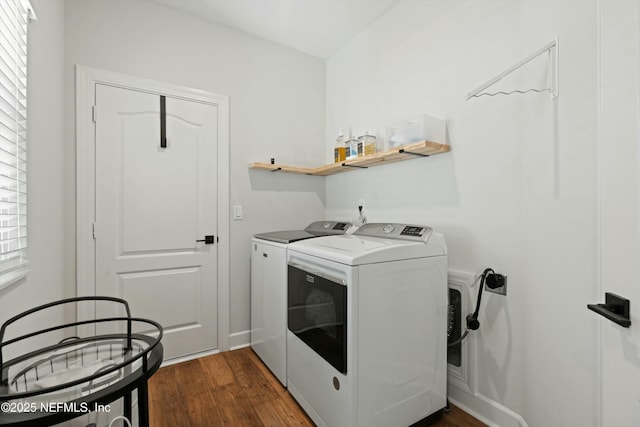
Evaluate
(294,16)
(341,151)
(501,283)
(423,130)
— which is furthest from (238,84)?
(501,283)

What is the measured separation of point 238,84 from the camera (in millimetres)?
2457

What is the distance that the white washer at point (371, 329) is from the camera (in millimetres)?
1259

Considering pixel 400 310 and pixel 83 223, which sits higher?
pixel 83 223

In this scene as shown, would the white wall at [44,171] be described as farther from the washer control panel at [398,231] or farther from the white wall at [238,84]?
the washer control panel at [398,231]

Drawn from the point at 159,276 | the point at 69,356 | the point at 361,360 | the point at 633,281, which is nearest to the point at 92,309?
the point at 159,276

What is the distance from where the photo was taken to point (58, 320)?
5.46ft

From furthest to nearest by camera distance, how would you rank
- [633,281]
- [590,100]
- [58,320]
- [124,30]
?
[124,30], [58,320], [590,100], [633,281]

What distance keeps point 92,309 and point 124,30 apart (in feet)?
6.36

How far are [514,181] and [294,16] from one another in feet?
6.56

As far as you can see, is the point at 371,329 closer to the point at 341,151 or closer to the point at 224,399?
the point at 224,399

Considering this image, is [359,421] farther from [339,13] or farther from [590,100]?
[339,13]

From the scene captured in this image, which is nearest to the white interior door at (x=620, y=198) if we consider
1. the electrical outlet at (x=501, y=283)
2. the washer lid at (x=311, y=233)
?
the electrical outlet at (x=501, y=283)

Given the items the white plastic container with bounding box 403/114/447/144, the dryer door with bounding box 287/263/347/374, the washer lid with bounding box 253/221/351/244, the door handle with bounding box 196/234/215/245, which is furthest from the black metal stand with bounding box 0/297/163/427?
the white plastic container with bounding box 403/114/447/144

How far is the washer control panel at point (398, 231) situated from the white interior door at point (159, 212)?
1.27 m
